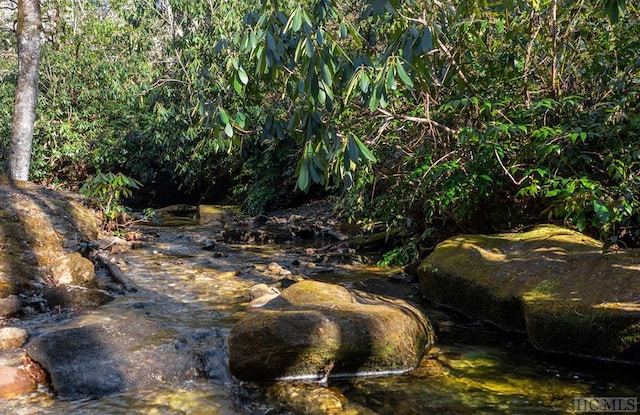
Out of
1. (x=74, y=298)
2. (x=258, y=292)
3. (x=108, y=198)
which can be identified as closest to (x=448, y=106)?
(x=258, y=292)

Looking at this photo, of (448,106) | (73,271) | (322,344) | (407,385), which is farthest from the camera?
(448,106)

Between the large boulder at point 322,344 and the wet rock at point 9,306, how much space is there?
2595 mm

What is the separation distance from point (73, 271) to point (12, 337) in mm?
2027

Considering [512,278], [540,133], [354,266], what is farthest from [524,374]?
[354,266]

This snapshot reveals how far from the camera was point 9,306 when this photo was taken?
16.5ft

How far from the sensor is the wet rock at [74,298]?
537cm

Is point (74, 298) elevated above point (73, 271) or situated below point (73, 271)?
below

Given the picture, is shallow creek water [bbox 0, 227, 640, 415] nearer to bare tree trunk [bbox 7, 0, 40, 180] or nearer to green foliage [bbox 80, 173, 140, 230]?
green foliage [bbox 80, 173, 140, 230]

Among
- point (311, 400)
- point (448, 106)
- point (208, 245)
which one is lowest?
point (311, 400)

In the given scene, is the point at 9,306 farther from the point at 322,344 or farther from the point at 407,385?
the point at 407,385

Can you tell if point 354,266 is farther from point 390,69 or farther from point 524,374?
point 390,69

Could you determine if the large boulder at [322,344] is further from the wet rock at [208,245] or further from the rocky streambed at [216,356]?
the wet rock at [208,245]

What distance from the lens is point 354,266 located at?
8445 mm

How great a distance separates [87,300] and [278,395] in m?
2.98
